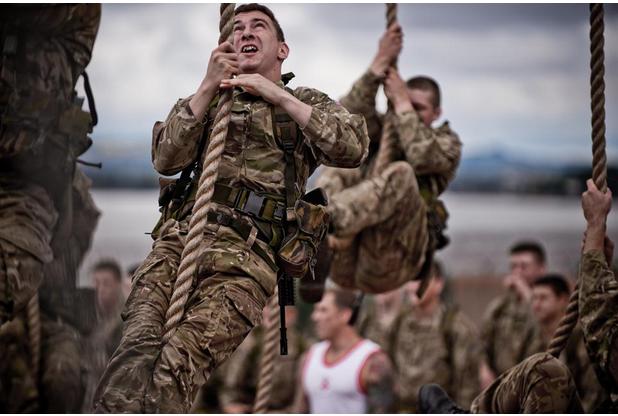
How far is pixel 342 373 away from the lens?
34.7ft

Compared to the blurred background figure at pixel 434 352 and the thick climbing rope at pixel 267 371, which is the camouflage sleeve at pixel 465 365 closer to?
the blurred background figure at pixel 434 352

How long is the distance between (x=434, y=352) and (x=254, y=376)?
162cm

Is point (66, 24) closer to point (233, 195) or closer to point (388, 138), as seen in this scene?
point (233, 195)

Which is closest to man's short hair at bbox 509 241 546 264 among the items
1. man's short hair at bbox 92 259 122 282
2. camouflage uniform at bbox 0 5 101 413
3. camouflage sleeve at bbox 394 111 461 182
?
man's short hair at bbox 92 259 122 282

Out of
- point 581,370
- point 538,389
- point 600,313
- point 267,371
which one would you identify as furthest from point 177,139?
point 581,370

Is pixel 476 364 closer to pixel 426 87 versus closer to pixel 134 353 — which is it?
pixel 426 87

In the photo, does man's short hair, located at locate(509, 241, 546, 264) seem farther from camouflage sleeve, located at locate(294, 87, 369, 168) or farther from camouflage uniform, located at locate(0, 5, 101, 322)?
camouflage sleeve, located at locate(294, 87, 369, 168)

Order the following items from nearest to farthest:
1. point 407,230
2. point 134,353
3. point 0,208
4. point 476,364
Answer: point 134,353
point 0,208
point 407,230
point 476,364

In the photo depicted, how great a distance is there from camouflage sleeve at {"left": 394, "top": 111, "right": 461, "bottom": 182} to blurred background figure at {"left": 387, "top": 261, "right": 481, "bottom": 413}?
155 inches

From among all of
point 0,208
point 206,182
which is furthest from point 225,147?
point 0,208

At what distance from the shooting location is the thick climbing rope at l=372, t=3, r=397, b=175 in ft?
26.7

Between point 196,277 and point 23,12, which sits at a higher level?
point 23,12

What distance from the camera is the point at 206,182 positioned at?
5562 mm

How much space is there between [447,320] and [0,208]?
6479mm
